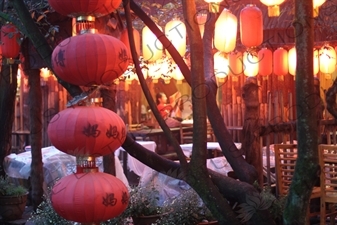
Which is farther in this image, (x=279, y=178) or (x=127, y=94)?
(x=127, y=94)

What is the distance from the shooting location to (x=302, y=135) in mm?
4078

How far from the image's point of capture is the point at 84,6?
171 inches

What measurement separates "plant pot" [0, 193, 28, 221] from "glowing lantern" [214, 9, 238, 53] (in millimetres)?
4004

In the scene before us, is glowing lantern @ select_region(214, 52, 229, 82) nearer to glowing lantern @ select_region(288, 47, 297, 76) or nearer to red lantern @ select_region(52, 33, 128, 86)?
glowing lantern @ select_region(288, 47, 297, 76)

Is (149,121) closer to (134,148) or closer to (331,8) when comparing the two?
(331,8)

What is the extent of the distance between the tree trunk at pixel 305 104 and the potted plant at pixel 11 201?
578cm

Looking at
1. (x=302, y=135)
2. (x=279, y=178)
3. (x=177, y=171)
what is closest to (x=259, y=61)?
(x=279, y=178)

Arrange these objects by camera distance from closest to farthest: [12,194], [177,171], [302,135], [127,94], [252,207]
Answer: [302,135]
[252,207]
[177,171]
[12,194]
[127,94]

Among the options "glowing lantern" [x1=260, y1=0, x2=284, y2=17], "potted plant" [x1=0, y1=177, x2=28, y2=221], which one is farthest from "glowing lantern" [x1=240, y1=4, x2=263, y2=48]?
"potted plant" [x1=0, y1=177, x2=28, y2=221]

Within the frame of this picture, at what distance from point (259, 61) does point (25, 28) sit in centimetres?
623

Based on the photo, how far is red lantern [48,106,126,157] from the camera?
4277mm

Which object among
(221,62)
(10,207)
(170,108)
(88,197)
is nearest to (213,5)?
(88,197)

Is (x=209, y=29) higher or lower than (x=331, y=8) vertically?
lower

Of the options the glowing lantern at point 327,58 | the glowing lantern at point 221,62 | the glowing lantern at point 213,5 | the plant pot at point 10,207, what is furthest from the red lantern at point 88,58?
the glowing lantern at point 327,58
